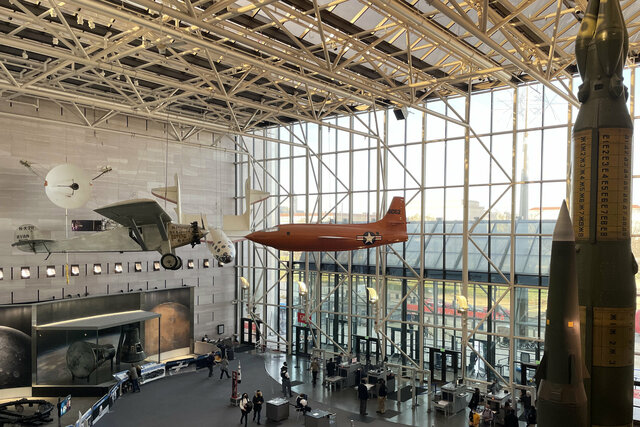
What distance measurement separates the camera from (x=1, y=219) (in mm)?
19672

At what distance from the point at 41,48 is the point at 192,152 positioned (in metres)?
13.3

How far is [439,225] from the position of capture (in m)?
21.3

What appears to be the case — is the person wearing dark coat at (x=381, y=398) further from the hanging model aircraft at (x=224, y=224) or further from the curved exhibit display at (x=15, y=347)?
the curved exhibit display at (x=15, y=347)

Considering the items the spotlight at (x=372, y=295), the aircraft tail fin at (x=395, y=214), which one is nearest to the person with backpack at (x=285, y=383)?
the spotlight at (x=372, y=295)

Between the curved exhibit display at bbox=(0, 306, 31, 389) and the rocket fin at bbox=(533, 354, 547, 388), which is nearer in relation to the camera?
the rocket fin at bbox=(533, 354, 547, 388)

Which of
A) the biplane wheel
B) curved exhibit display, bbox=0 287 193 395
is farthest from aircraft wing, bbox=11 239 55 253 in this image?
curved exhibit display, bbox=0 287 193 395

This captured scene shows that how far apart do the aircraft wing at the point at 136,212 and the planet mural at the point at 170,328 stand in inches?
511

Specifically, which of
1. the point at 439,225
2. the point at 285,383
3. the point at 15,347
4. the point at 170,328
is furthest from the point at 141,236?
the point at 170,328

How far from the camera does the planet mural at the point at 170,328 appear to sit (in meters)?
23.6

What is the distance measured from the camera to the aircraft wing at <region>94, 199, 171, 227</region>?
1088cm

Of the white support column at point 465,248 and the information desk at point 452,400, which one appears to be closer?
the information desk at point 452,400

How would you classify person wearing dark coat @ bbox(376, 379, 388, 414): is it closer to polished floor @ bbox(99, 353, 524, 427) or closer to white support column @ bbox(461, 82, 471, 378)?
polished floor @ bbox(99, 353, 524, 427)

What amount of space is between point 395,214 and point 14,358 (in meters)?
15.1

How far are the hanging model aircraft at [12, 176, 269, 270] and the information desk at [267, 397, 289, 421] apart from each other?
577 cm
